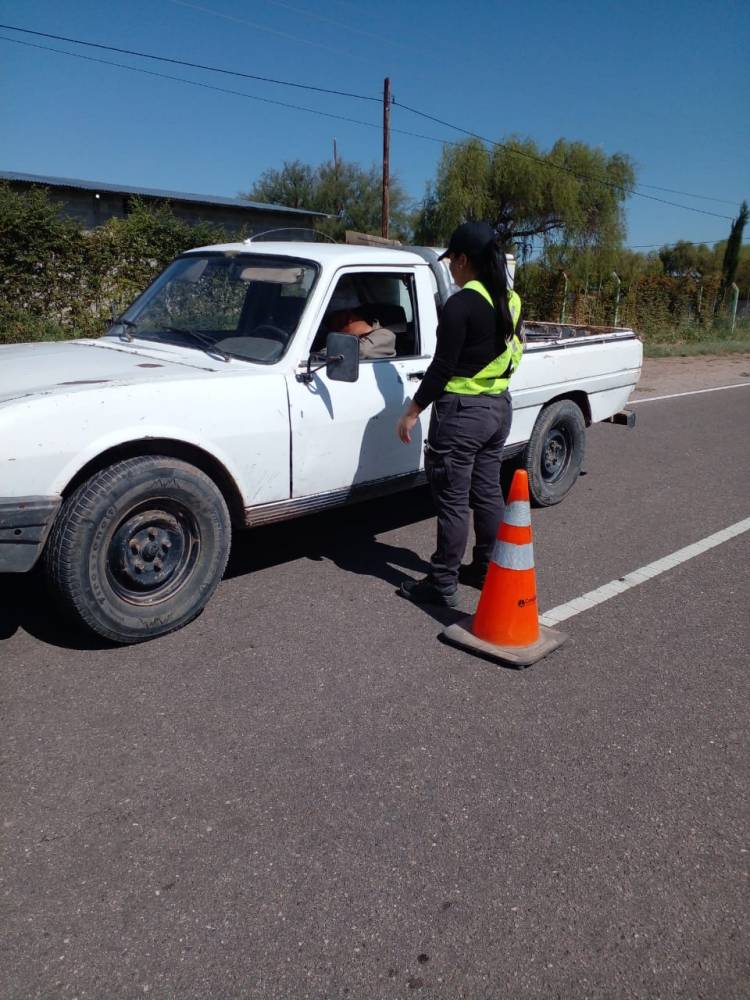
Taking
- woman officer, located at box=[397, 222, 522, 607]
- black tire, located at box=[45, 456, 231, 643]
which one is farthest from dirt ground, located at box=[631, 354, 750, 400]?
black tire, located at box=[45, 456, 231, 643]

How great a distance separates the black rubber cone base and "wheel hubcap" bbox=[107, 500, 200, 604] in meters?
1.31

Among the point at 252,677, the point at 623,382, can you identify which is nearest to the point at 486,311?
the point at 252,677

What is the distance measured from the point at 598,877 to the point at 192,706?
1671mm

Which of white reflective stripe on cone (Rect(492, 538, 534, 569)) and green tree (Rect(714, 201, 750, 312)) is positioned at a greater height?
green tree (Rect(714, 201, 750, 312))

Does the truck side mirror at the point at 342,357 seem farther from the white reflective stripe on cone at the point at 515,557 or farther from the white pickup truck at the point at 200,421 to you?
the white reflective stripe on cone at the point at 515,557

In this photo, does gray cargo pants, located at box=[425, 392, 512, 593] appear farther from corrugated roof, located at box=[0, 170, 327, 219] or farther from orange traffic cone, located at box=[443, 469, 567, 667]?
corrugated roof, located at box=[0, 170, 327, 219]

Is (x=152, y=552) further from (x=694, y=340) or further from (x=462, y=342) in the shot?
(x=694, y=340)

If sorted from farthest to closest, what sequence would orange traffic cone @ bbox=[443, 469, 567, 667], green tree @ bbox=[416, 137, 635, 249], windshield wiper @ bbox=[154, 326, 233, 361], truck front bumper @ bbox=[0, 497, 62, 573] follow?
green tree @ bbox=[416, 137, 635, 249] < windshield wiper @ bbox=[154, 326, 233, 361] < orange traffic cone @ bbox=[443, 469, 567, 667] < truck front bumper @ bbox=[0, 497, 62, 573]

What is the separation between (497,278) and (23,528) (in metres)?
2.48

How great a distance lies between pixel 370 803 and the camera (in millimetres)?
2809

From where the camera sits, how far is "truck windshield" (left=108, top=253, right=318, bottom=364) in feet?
14.6

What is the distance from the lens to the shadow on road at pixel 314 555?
13.2 ft

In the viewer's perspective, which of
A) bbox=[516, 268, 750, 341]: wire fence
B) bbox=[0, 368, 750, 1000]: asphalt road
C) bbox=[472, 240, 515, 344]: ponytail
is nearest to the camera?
bbox=[0, 368, 750, 1000]: asphalt road

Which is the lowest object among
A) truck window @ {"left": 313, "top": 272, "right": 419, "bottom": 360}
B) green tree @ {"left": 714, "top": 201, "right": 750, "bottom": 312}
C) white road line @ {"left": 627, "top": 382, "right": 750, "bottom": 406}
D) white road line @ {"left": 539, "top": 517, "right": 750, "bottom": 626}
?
white road line @ {"left": 539, "top": 517, "right": 750, "bottom": 626}
